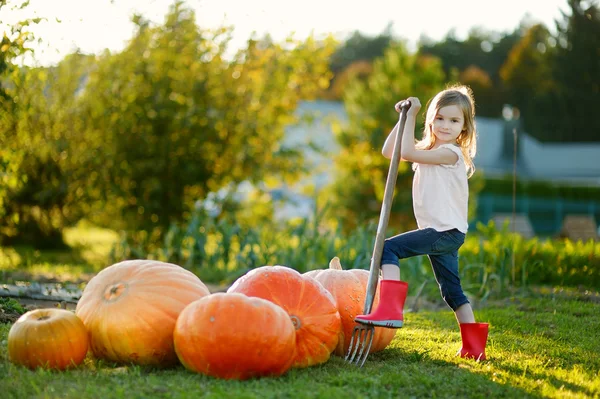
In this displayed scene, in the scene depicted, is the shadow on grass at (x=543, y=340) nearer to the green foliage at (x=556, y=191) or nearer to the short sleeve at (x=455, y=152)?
the short sleeve at (x=455, y=152)

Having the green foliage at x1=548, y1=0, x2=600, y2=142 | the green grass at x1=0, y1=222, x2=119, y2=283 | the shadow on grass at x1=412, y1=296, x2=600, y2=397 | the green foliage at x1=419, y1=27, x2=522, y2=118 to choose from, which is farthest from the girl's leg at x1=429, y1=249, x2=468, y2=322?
the green foliage at x1=419, y1=27, x2=522, y2=118

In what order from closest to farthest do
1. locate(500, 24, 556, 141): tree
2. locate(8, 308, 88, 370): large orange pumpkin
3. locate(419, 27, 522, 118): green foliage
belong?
locate(8, 308, 88, 370): large orange pumpkin, locate(500, 24, 556, 141): tree, locate(419, 27, 522, 118): green foliage

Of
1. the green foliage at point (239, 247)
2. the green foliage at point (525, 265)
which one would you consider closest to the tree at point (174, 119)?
the green foliage at point (239, 247)

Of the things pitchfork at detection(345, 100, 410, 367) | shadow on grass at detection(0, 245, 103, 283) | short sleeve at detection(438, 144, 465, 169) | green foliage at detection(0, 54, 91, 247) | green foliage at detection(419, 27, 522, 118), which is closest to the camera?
pitchfork at detection(345, 100, 410, 367)

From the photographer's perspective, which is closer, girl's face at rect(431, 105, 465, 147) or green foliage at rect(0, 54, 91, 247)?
girl's face at rect(431, 105, 465, 147)

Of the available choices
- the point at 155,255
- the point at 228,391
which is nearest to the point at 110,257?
the point at 155,255

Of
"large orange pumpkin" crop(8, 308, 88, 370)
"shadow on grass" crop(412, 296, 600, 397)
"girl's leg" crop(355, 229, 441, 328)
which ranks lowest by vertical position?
"shadow on grass" crop(412, 296, 600, 397)

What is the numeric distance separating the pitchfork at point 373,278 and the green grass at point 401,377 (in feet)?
0.27

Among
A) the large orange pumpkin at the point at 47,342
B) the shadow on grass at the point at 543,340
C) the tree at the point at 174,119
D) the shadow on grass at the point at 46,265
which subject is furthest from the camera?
the tree at the point at 174,119

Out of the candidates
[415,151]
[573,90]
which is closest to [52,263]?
[415,151]

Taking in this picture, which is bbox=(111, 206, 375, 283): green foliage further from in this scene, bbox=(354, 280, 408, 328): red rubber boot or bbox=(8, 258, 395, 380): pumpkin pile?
bbox=(8, 258, 395, 380): pumpkin pile

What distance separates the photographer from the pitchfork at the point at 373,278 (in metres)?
3.78

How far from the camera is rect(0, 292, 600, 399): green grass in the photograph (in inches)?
120

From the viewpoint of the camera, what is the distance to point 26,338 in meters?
3.41
